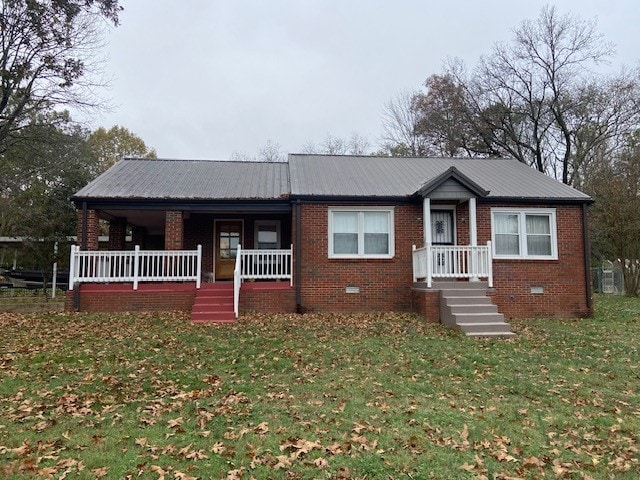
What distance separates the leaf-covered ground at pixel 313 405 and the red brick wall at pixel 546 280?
3.15 meters

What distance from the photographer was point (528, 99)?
2472 cm

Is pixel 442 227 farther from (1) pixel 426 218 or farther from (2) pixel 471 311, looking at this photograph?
(2) pixel 471 311

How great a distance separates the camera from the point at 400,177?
14.0 meters

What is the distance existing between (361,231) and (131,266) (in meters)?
6.74

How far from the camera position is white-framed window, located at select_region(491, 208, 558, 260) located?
40.9 feet

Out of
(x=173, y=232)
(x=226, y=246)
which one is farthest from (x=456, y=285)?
(x=173, y=232)

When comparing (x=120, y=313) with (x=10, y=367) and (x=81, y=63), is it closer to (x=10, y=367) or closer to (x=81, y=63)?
(x=10, y=367)

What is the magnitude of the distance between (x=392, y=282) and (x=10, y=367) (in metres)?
8.92

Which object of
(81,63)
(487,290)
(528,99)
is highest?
(528,99)

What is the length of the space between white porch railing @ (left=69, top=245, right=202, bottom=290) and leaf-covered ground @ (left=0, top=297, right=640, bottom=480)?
289 cm

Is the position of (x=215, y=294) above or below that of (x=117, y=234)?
below

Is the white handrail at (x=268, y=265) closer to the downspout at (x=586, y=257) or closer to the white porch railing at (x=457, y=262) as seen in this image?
the white porch railing at (x=457, y=262)

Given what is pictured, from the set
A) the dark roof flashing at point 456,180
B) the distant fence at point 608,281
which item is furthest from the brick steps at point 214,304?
the distant fence at point 608,281

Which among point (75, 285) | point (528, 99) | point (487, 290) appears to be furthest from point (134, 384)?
point (528, 99)
